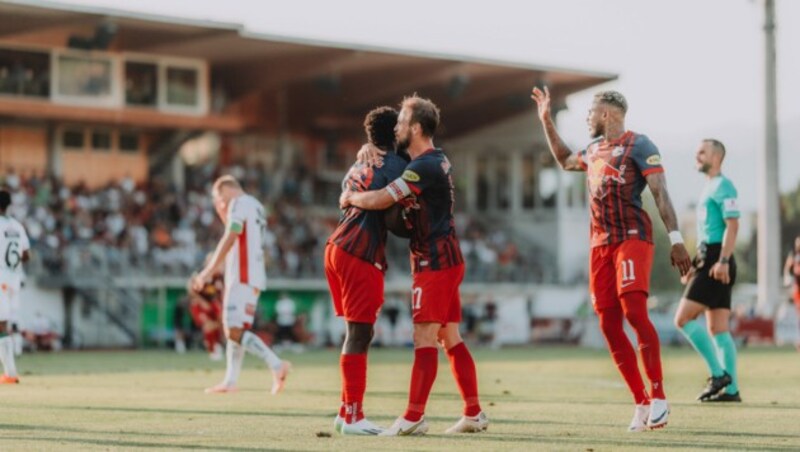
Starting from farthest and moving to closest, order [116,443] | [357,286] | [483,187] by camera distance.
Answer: [483,187] < [357,286] < [116,443]

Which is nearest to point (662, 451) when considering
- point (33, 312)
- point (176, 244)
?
point (33, 312)

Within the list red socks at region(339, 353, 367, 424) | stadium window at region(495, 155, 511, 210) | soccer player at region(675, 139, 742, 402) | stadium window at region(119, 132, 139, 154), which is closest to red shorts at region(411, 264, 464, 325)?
red socks at region(339, 353, 367, 424)

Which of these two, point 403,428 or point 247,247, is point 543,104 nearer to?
point 403,428

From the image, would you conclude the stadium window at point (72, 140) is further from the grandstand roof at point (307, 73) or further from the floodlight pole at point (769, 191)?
the floodlight pole at point (769, 191)

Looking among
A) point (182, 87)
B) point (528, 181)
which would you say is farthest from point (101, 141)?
point (528, 181)

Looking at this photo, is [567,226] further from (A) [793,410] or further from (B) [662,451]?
(B) [662,451]

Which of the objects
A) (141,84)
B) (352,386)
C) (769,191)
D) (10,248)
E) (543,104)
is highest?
(141,84)

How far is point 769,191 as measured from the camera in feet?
130

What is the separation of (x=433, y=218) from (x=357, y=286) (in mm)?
656

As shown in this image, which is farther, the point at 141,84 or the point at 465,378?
the point at 141,84

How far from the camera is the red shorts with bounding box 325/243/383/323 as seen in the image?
9.24 m

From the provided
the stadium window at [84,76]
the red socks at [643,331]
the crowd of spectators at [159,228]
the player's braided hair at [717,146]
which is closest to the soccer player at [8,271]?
the player's braided hair at [717,146]

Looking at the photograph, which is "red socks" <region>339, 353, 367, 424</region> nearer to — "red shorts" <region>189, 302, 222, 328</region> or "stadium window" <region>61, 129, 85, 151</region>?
"red shorts" <region>189, 302, 222, 328</region>

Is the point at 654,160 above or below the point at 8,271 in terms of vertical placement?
above
